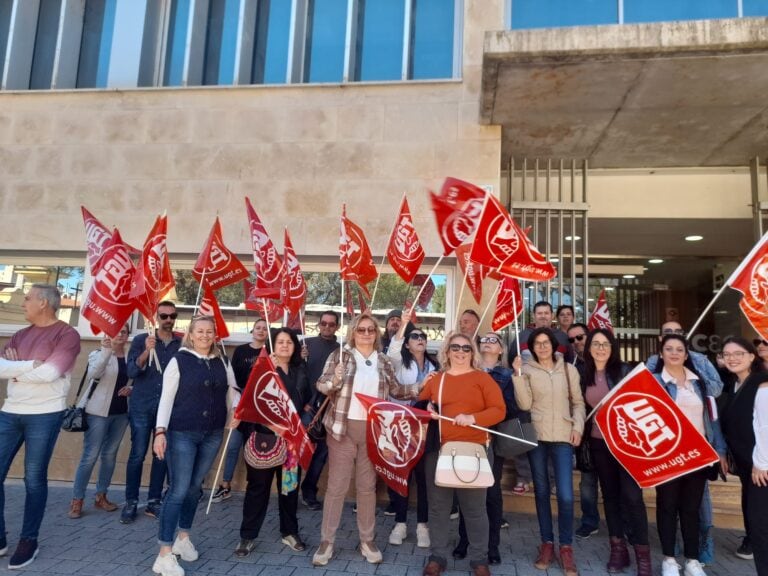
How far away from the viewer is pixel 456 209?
529 centimetres

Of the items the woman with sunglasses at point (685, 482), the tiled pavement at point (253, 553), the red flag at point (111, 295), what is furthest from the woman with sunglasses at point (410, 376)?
the red flag at point (111, 295)

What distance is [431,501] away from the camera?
4.22m

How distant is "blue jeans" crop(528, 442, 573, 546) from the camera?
14.2 feet

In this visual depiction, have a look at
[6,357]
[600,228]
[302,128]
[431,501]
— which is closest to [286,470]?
[431,501]

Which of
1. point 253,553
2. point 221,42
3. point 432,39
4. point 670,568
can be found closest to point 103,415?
point 253,553

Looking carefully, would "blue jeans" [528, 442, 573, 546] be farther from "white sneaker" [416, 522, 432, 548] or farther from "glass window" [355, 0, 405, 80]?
"glass window" [355, 0, 405, 80]

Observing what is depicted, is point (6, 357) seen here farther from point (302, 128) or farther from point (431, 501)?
point (302, 128)

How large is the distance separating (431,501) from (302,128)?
18.1ft

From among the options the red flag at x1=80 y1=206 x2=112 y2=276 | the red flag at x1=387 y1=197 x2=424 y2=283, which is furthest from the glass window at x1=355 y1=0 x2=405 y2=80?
the red flag at x1=80 y1=206 x2=112 y2=276

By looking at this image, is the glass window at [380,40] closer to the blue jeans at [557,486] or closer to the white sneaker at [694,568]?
the blue jeans at [557,486]

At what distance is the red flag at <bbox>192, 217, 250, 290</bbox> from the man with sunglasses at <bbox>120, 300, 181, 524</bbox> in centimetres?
70

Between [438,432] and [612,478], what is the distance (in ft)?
5.11

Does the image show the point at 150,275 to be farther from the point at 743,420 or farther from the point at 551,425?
the point at 743,420

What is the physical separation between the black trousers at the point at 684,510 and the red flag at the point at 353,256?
11.5 feet
